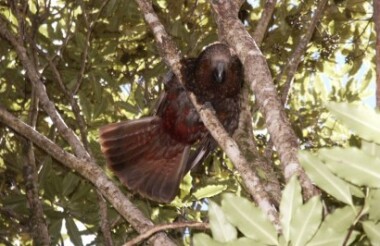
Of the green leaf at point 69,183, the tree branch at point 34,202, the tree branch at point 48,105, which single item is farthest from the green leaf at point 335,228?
the green leaf at point 69,183

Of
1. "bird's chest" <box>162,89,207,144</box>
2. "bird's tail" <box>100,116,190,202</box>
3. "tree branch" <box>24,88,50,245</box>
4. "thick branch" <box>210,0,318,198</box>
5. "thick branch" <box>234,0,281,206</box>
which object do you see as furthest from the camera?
"bird's chest" <box>162,89,207,144</box>

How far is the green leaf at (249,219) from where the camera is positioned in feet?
4.91

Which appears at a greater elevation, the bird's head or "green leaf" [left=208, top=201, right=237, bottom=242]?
the bird's head

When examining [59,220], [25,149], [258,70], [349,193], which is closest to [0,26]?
[25,149]

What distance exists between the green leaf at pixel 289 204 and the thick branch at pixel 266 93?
Result: 0.47 metres

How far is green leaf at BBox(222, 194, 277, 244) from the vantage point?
4.91 ft

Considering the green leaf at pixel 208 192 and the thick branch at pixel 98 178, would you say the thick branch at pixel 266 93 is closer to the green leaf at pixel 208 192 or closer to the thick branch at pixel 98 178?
the thick branch at pixel 98 178

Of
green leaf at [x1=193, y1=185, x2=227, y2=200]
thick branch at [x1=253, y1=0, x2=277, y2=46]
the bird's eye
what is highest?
thick branch at [x1=253, y1=0, x2=277, y2=46]

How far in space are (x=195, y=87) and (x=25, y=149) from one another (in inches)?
54.7

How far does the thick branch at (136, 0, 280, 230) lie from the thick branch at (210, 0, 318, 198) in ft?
0.46

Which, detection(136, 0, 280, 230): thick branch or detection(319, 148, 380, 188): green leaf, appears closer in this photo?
detection(319, 148, 380, 188): green leaf

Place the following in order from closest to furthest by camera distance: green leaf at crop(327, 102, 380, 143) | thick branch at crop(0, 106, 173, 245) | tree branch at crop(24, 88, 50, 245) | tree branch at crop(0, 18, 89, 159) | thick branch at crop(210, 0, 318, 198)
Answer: green leaf at crop(327, 102, 380, 143), thick branch at crop(210, 0, 318, 198), thick branch at crop(0, 106, 173, 245), tree branch at crop(0, 18, 89, 159), tree branch at crop(24, 88, 50, 245)

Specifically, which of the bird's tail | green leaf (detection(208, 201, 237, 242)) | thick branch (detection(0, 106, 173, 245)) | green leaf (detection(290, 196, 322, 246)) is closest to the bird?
the bird's tail

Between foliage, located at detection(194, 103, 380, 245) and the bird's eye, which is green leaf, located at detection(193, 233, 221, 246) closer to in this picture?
foliage, located at detection(194, 103, 380, 245)
